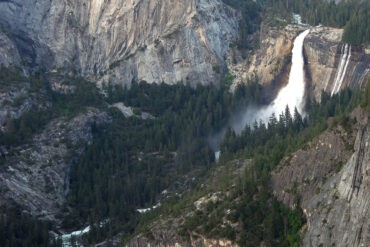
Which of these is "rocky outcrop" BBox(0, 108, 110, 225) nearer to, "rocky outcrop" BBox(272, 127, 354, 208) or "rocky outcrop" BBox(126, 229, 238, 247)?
"rocky outcrop" BBox(126, 229, 238, 247)

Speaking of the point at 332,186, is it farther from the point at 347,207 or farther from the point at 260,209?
the point at 260,209

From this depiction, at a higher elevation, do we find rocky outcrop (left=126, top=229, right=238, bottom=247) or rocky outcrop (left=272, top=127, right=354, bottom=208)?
rocky outcrop (left=272, top=127, right=354, bottom=208)

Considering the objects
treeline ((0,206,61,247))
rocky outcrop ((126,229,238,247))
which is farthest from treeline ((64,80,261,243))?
rocky outcrop ((126,229,238,247))

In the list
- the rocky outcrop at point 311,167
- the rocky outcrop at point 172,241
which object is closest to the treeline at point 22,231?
the rocky outcrop at point 172,241

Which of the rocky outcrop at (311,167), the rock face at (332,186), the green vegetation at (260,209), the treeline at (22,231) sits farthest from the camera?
the treeline at (22,231)

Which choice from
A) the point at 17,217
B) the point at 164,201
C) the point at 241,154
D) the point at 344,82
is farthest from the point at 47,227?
the point at 344,82

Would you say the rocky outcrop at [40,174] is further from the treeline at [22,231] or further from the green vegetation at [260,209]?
the green vegetation at [260,209]
